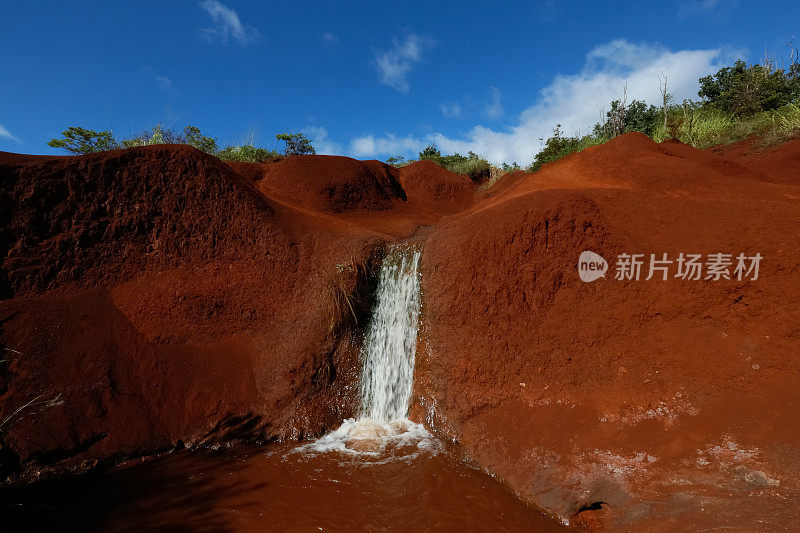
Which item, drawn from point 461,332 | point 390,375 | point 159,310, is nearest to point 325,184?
point 159,310

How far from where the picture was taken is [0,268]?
16.1 ft

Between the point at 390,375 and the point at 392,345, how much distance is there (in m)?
0.42

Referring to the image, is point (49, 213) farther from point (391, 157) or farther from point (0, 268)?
point (391, 157)

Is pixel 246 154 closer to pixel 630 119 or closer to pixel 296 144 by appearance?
pixel 296 144

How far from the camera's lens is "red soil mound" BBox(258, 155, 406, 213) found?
33.8ft

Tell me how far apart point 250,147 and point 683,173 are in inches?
489

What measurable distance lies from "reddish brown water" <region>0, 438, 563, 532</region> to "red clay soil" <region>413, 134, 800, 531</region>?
1.47 ft

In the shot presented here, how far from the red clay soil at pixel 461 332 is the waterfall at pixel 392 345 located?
19 cm

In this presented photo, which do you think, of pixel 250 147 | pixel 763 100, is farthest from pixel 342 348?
pixel 763 100

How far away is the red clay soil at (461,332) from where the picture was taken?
346cm

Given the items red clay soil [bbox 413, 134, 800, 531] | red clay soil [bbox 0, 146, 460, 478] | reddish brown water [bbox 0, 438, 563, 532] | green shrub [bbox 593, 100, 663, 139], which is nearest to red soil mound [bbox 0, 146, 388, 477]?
red clay soil [bbox 0, 146, 460, 478]

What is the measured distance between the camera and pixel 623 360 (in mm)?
4039

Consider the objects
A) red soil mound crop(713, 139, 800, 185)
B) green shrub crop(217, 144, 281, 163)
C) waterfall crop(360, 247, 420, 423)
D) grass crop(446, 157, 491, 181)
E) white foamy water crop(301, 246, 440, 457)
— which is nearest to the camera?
white foamy water crop(301, 246, 440, 457)

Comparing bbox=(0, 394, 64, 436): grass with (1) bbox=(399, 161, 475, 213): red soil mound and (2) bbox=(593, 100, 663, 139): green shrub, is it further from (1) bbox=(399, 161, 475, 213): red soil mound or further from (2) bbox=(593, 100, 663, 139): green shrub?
(2) bbox=(593, 100, 663, 139): green shrub
